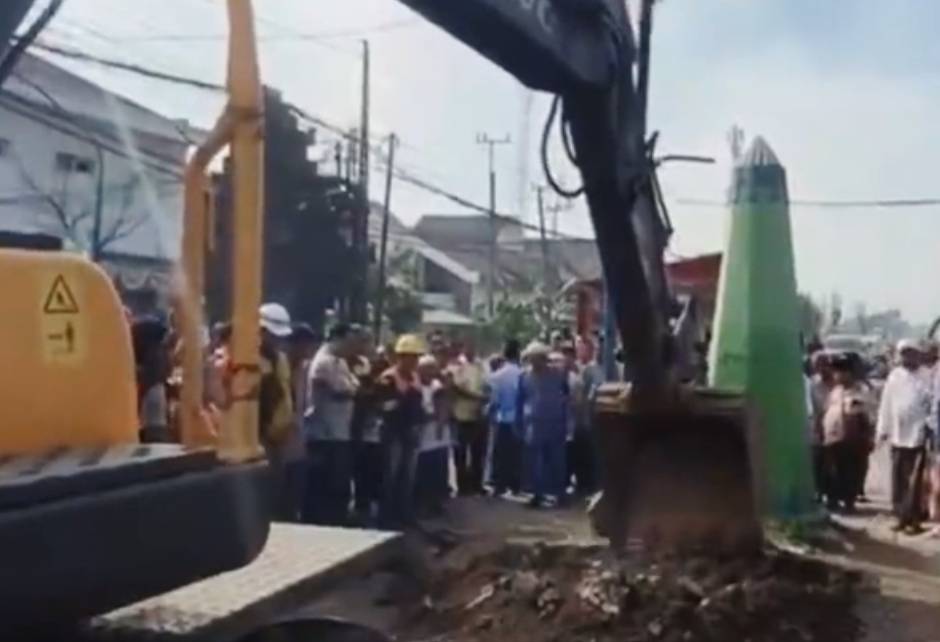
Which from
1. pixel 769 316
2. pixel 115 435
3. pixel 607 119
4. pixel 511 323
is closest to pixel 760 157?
pixel 769 316

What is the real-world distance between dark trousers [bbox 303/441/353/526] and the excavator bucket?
2.10 metres

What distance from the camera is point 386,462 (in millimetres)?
11305

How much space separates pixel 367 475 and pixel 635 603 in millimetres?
3754

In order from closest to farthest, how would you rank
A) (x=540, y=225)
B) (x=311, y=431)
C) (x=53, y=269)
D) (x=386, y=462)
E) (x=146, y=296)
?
(x=53, y=269) < (x=146, y=296) < (x=311, y=431) < (x=386, y=462) < (x=540, y=225)

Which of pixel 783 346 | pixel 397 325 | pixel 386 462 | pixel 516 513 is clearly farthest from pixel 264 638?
pixel 397 325

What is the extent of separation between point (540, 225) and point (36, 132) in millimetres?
42605

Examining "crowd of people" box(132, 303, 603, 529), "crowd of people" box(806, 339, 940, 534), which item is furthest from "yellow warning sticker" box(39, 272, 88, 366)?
"crowd of people" box(806, 339, 940, 534)

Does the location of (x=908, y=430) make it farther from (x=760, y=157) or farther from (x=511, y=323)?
(x=511, y=323)

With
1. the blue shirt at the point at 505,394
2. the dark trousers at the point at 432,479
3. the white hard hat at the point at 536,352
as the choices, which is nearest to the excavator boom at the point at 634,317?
the dark trousers at the point at 432,479

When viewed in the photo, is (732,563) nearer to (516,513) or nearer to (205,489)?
(516,513)

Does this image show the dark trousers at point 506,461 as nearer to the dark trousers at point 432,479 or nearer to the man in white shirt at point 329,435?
the dark trousers at point 432,479

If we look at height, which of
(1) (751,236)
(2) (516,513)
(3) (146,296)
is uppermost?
(1) (751,236)

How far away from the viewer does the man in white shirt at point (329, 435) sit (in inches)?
413

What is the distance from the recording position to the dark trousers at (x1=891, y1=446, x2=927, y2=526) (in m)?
12.3
